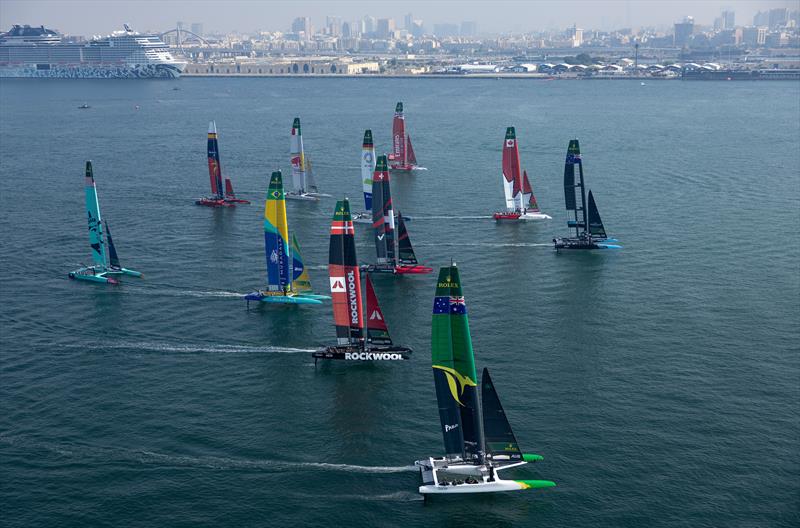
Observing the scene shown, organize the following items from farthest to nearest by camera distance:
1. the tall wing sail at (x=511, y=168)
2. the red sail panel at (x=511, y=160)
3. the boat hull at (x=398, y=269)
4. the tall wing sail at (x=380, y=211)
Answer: the tall wing sail at (x=511, y=168)
the red sail panel at (x=511, y=160)
the boat hull at (x=398, y=269)
the tall wing sail at (x=380, y=211)

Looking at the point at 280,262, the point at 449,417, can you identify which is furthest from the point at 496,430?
the point at 280,262

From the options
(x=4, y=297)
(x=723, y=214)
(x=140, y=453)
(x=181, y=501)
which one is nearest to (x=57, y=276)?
(x=4, y=297)

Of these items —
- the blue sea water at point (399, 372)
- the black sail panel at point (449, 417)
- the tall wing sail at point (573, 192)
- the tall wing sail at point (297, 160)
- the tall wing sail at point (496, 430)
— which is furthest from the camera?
the tall wing sail at point (297, 160)

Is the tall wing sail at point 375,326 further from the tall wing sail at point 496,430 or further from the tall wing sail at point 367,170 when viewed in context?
the tall wing sail at point 367,170

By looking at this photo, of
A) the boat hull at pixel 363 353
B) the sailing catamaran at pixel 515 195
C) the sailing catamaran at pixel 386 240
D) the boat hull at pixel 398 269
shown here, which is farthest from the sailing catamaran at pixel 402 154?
the boat hull at pixel 363 353

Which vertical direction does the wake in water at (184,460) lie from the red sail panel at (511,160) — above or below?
below

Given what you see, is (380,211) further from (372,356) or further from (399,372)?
(399,372)

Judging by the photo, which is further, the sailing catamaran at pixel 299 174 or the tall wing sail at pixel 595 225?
the sailing catamaran at pixel 299 174

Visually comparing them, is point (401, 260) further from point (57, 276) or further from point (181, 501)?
point (181, 501)

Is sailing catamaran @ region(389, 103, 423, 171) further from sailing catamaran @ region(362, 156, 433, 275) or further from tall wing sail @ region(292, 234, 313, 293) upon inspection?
tall wing sail @ region(292, 234, 313, 293)
